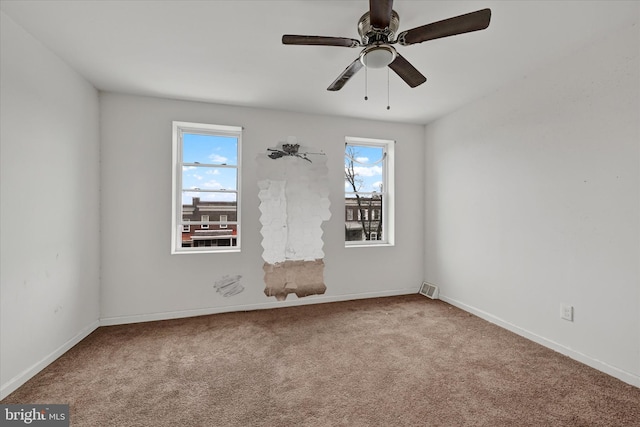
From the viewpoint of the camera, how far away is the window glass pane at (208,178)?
11.4 feet

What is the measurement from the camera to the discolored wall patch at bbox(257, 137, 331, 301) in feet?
11.8

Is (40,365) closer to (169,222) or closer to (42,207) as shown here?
(42,207)

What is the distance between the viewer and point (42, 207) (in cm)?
223

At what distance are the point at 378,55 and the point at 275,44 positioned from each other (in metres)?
0.89

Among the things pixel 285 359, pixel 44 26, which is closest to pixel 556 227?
pixel 285 359

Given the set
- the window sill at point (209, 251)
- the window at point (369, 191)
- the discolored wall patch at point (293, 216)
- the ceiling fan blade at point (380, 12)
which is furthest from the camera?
the window at point (369, 191)

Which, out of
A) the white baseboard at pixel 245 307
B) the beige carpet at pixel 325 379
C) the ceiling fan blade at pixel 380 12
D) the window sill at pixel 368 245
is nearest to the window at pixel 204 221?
the white baseboard at pixel 245 307

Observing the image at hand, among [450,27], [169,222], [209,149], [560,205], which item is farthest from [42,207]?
[560,205]

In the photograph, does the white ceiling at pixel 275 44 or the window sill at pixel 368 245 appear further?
the window sill at pixel 368 245

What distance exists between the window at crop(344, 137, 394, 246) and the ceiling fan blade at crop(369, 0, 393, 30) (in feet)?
7.92

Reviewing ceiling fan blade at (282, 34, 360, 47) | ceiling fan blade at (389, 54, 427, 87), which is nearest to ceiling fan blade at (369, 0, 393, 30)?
ceiling fan blade at (282, 34, 360, 47)

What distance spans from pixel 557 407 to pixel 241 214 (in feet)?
10.4

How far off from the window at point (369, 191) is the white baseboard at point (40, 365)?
118 inches

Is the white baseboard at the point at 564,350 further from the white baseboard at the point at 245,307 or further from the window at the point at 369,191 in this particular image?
the window at the point at 369,191
